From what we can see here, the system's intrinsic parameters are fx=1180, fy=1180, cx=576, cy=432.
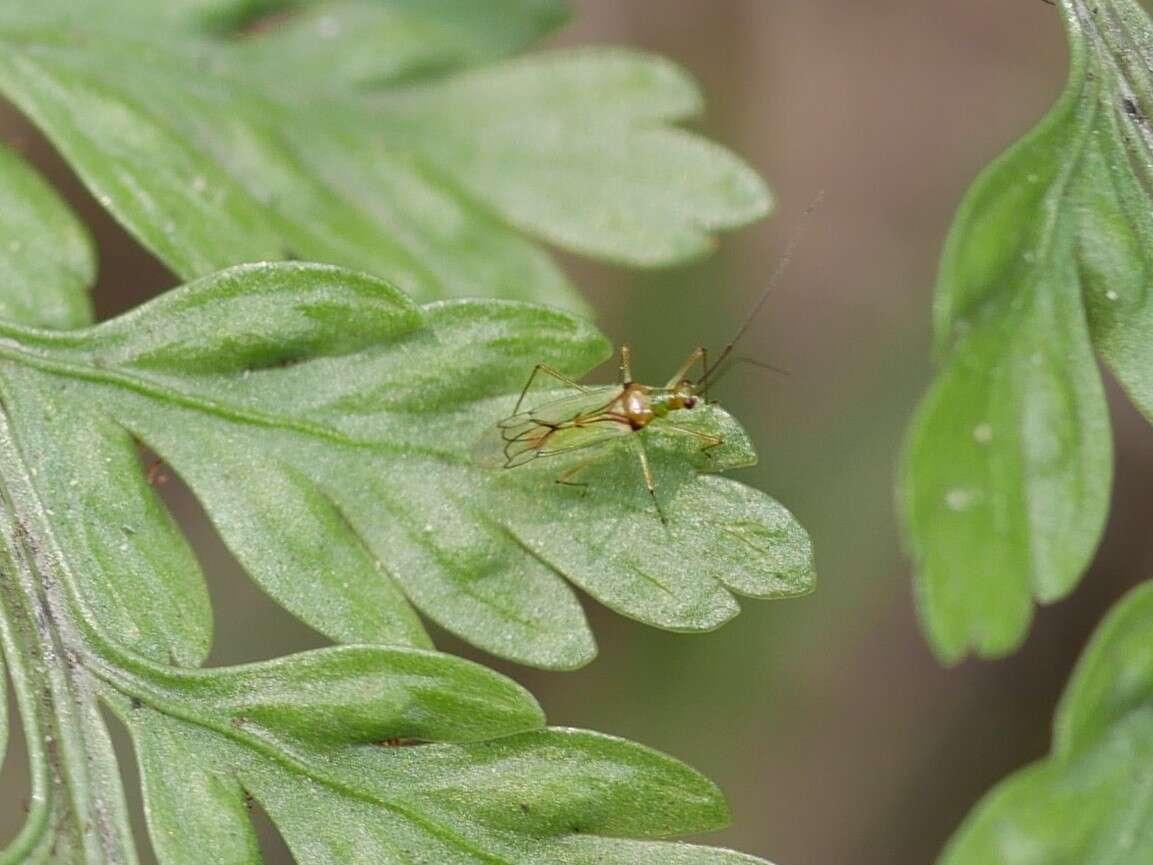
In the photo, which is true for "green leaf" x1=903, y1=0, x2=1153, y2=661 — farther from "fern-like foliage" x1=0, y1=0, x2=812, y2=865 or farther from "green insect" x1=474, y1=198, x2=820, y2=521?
"green insect" x1=474, y1=198, x2=820, y2=521

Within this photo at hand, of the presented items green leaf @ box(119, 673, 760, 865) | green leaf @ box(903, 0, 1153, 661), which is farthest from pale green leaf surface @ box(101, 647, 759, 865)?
green leaf @ box(903, 0, 1153, 661)

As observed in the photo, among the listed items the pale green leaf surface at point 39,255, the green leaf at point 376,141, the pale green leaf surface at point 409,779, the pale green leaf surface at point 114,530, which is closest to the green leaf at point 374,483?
the pale green leaf surface at point 114,530

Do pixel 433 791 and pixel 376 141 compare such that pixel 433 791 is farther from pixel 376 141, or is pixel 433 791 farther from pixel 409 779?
pixel 376 141

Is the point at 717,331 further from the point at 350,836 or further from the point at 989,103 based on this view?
the point at 350,836

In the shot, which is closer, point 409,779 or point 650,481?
point 409,779

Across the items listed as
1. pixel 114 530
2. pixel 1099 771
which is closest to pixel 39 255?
pixel 114 530
